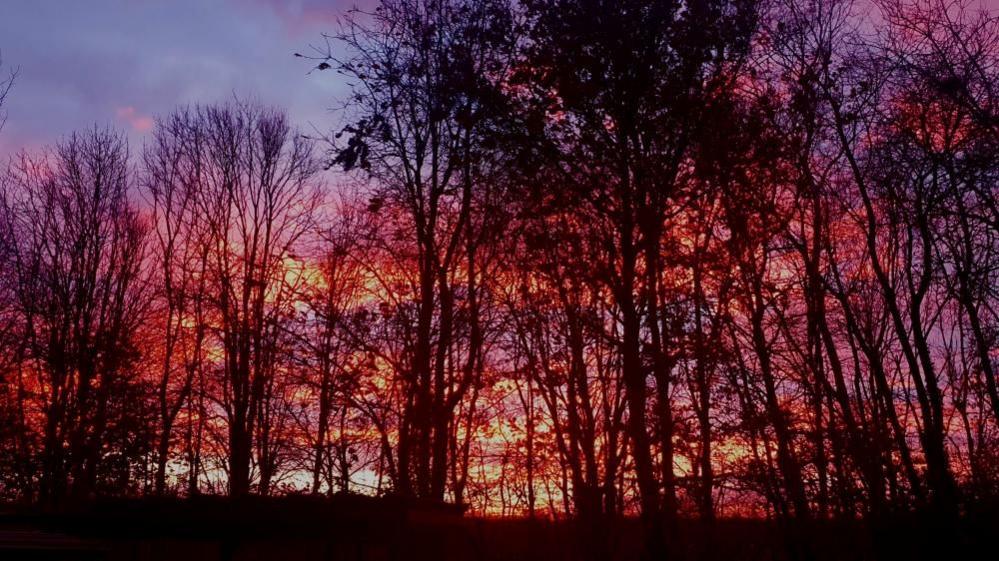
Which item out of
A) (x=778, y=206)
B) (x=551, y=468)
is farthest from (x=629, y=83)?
(x=551, y=468)

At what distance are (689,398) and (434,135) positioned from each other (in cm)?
726

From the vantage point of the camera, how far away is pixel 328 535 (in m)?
10.5

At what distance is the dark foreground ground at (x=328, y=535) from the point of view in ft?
31.9

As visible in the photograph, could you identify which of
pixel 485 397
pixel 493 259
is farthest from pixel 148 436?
pixel 493 259

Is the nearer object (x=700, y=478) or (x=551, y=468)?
(x=700, y=478)

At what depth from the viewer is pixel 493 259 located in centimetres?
1894

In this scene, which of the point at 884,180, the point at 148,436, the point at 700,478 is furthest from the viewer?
the point at 148,436

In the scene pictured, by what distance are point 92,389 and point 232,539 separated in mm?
17297

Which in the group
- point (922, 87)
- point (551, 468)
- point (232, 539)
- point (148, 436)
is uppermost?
point (922, 87)

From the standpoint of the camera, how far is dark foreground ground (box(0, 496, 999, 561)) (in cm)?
972

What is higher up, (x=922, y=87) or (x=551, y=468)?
(x=922, y=87)

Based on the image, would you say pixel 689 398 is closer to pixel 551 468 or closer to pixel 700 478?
pixel 700 478

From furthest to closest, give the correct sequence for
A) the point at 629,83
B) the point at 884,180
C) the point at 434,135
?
the point at 434,135, the point at 884,180, the point at 629,83

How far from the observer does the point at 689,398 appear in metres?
17.7
